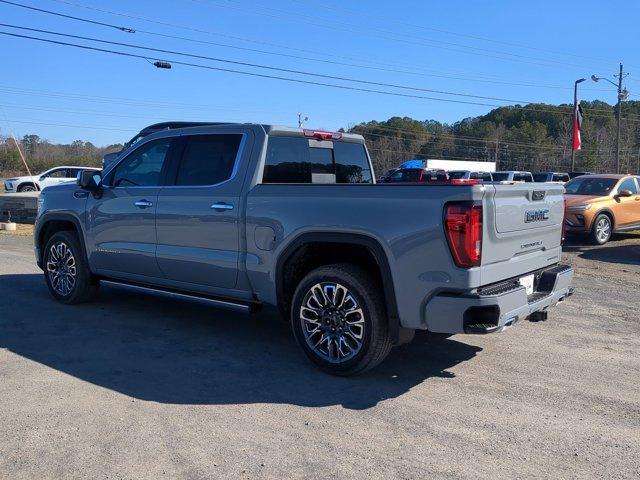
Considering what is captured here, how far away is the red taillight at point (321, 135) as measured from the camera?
6.00m

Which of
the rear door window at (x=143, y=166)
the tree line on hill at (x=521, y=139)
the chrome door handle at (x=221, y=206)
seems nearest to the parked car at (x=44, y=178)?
the rear door window at (x=143, y=166)

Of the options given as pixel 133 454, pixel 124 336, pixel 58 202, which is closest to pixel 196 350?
pixel 124 336

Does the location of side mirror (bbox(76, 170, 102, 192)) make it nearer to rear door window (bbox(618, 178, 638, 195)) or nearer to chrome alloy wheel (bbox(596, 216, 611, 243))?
chrome alloy wheel (bbox(596, 216, 611, 243))

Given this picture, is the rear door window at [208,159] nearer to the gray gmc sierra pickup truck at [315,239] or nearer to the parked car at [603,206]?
the gray gmc sierra pickup truck at [315,239]

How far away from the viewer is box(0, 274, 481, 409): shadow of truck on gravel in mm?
4605

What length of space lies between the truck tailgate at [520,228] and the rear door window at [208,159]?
2.46m

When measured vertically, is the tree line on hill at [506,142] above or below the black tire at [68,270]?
above

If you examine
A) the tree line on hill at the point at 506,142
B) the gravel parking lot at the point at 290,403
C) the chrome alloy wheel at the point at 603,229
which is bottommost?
the gravel parking lot at the point at 290,403

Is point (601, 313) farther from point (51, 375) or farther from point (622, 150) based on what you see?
point (622, 150)

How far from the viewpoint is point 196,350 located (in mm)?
5586

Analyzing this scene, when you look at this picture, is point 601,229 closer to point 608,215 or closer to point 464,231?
point 608,215

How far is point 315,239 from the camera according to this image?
16.1 ft

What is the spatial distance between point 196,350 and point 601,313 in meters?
4.80

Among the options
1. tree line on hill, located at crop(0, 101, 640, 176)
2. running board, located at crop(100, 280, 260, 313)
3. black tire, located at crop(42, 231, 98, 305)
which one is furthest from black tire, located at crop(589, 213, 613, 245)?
tree line on hill, located at crop(0, 101, 640, 176)
